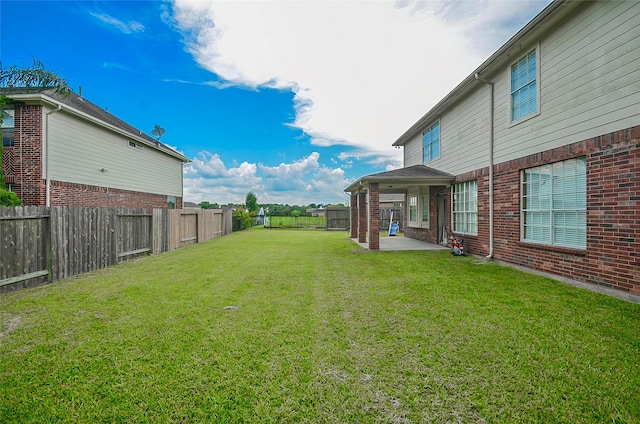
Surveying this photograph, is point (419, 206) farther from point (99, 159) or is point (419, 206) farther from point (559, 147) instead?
point (99, 159)

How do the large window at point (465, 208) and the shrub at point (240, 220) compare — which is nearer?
the large window at point (465, 208)

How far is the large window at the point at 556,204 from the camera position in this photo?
6.14 metres

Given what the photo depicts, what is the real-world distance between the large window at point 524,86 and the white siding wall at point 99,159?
50.3 feet

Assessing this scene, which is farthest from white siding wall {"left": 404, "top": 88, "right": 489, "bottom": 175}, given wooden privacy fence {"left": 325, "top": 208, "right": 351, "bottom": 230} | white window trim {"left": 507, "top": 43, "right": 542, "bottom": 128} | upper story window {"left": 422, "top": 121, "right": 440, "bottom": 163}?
wooden privacy fence {"left": 325, "top": 208, "right": 351, "bottom": 230}

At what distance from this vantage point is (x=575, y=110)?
6.15 m

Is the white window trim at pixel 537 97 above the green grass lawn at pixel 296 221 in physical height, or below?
above

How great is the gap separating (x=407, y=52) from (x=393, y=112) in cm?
485

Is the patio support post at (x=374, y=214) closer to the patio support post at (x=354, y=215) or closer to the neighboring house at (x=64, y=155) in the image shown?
the patio support post at (x=354, y=215)

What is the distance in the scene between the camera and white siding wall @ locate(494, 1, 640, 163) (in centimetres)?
514

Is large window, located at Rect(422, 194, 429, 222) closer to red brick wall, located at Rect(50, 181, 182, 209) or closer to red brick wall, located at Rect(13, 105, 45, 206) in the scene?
red brick wall, located at Rect(50, 181, 182, 209)

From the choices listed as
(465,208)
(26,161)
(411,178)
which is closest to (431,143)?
(411,178)

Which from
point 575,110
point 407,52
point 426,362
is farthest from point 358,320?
point 407,52

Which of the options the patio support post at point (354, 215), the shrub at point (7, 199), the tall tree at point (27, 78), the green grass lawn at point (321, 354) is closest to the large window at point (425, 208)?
the patio support post at point (354, 215)

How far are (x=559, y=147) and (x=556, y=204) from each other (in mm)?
1248
